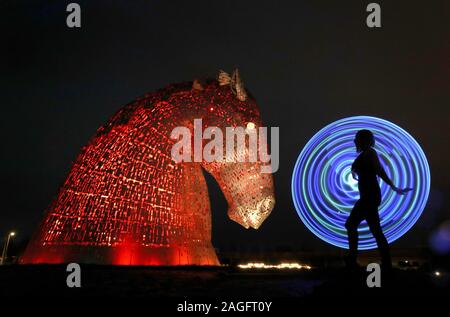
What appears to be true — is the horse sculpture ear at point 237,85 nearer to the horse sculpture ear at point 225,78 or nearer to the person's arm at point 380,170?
the horse sculpture ear at point 225,78

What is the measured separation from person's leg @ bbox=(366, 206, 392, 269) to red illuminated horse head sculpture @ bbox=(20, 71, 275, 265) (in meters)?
5.57

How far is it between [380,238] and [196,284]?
3.10 metres

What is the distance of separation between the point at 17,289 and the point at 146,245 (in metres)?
4.19

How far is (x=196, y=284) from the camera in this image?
23.0ft

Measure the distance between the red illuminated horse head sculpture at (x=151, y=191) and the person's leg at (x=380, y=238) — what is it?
557 cm

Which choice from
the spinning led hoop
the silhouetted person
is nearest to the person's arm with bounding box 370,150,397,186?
the silhouetted person

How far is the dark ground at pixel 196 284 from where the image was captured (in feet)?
16.6

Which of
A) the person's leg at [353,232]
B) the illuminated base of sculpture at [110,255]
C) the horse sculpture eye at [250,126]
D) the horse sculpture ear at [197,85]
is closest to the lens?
the person's leg at [353,232]

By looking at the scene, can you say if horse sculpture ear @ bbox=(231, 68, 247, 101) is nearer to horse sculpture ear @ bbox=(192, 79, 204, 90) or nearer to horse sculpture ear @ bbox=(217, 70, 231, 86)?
horse sculpture ear @ bbox=(217, 70, 231, 86)

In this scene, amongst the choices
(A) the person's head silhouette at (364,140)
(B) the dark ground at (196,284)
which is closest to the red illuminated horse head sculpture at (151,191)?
(B) the dark ground at (196,284)

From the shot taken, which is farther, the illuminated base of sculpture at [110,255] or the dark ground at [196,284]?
the illuminated base of sculpture at [110,255]

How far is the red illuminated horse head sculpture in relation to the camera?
10211 millimetres

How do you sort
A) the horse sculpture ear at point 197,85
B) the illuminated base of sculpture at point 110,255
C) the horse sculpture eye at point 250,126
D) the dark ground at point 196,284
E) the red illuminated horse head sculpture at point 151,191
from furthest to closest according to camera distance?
1. the horse sculpture eye at point 250,126
2. the horse sculpture ear at point 197,85
3. the red illuminated horse head sculpture at point 151,191
4. the illuminated base of sculpture at point 110,255
5. the dark ground at point 196,284
